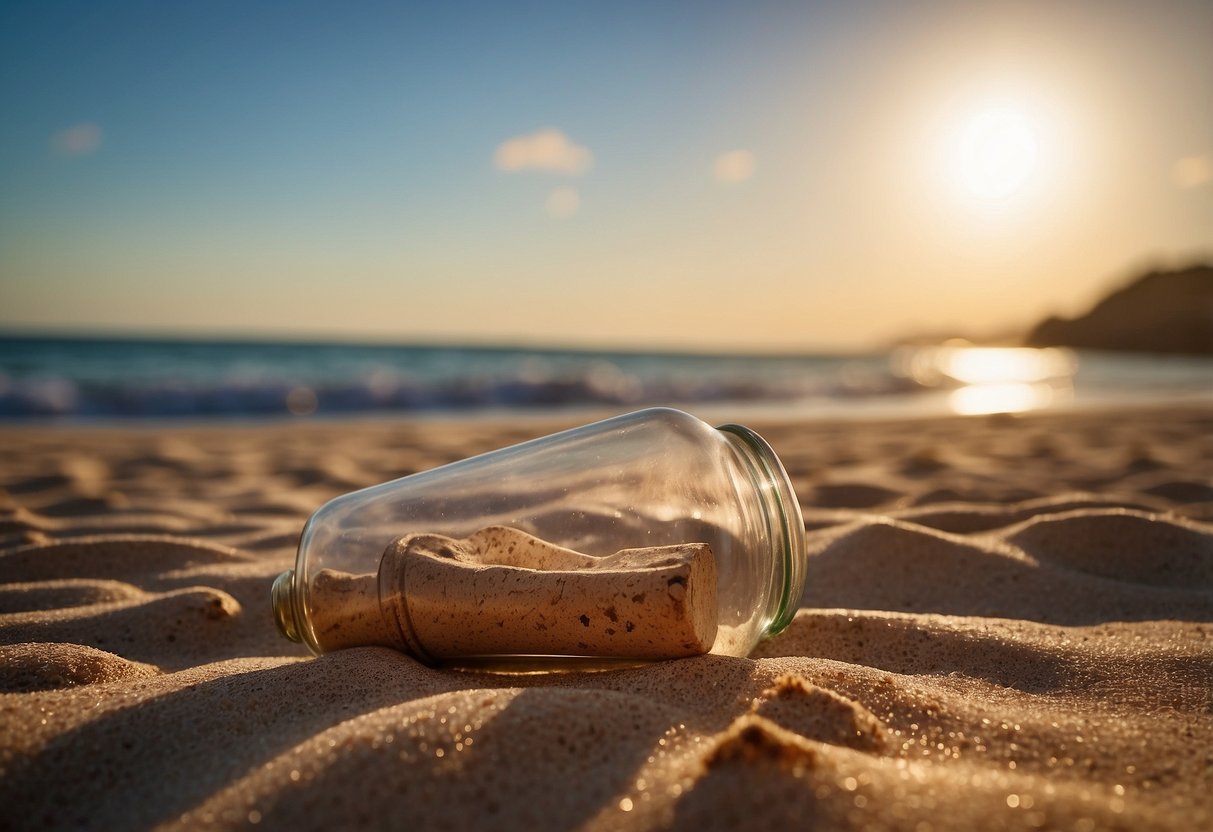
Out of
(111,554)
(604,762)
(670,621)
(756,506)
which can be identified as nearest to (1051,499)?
(756,506)

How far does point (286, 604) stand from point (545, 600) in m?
0.50

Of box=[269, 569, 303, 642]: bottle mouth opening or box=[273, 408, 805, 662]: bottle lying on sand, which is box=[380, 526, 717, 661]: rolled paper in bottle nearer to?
box=[273, 408, 805, 662]: bottle lying on sand

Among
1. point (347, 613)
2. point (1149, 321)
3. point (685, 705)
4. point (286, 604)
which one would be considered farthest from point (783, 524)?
point (1149, 321)

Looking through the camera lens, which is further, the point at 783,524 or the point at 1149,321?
the point at 1149,321

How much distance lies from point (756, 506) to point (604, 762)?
1.64ft

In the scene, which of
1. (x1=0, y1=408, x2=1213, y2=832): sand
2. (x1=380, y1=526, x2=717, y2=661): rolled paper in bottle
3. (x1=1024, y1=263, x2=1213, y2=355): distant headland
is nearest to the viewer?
(x1=0, y1=408, x2=1213, y2=832): sand

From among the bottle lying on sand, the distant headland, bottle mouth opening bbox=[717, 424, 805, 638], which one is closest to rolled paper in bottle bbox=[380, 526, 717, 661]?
the bottle lying on sand

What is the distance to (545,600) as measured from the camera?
47.1 inches

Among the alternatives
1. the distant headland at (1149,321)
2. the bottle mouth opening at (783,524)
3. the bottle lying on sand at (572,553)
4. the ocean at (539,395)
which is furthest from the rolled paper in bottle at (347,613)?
the distant headland at (1149,321)

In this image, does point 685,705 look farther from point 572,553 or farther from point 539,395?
point 539,395

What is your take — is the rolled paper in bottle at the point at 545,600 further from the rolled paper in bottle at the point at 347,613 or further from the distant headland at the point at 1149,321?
the distant headland at the point at 1149,321

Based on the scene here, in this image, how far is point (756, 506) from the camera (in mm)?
1311

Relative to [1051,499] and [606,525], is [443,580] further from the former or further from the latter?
[1051,499]

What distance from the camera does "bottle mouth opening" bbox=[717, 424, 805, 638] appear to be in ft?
4.28
